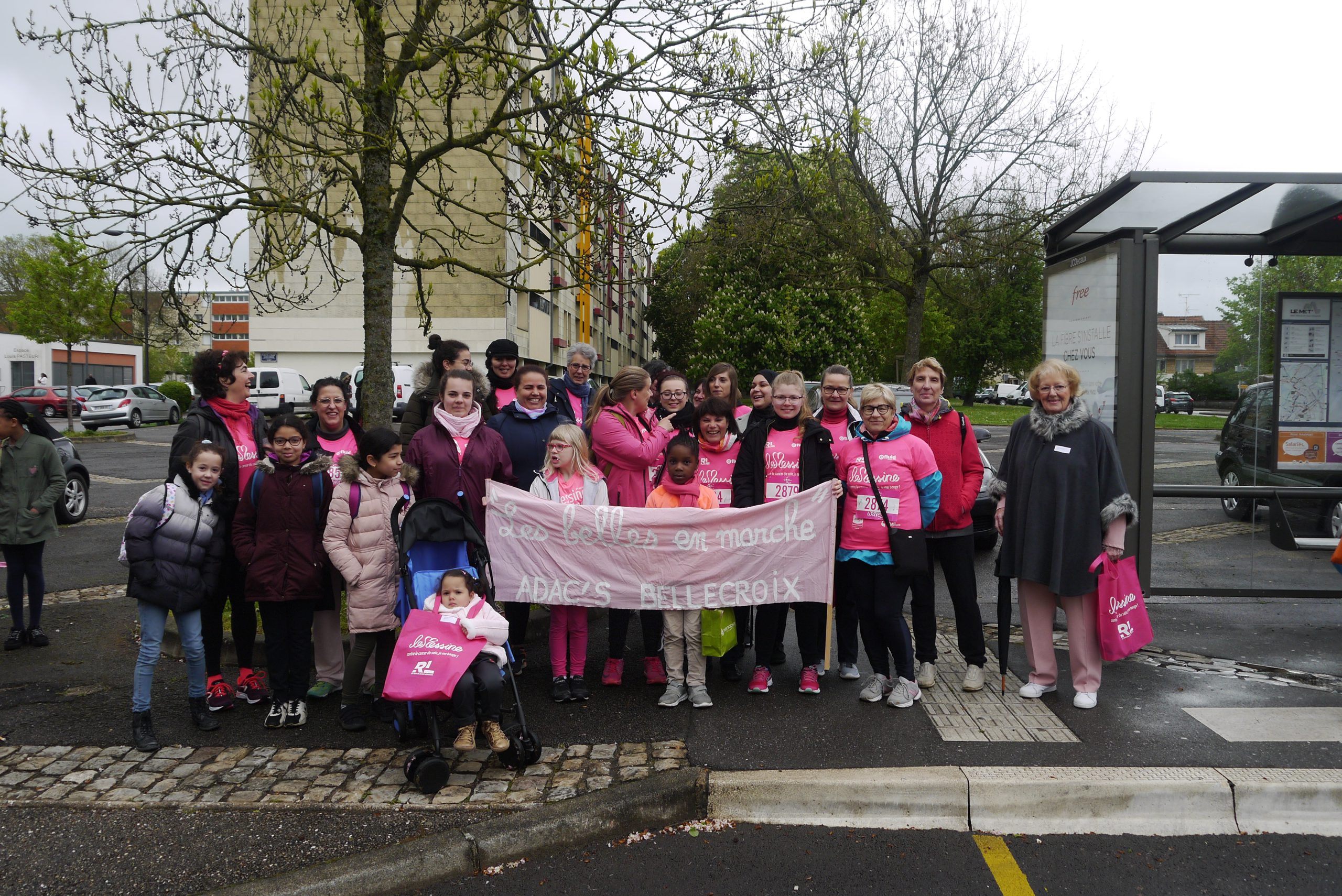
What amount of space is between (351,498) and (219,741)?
1511 millimetres

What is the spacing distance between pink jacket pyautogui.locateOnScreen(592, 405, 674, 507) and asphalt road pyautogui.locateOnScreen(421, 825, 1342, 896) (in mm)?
2481

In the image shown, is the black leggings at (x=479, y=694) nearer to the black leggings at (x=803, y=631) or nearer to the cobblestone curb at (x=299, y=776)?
the cobblestone curb at (x=299, y=776)

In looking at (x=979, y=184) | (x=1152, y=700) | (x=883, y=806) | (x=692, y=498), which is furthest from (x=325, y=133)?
(x=979, y=184)

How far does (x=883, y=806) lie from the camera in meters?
4.14

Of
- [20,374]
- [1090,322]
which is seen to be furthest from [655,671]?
[20,374]

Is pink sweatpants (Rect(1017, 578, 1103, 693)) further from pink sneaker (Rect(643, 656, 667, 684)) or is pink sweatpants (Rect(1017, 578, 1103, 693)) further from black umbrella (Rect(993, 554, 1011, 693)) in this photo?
pink sneaker (Rect(643, 656, 667, 684))

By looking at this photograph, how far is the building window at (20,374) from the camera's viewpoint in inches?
2319

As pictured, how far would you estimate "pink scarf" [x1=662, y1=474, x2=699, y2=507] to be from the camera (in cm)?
566

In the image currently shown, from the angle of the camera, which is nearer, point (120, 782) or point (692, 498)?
point (120, 782)

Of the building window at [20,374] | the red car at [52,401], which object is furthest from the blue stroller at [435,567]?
the building window at [20,374]

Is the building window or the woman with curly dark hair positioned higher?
the building window

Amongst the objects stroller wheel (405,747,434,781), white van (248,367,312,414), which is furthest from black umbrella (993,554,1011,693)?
white van (248,367,312,414)

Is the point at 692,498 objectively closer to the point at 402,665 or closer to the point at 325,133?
the point at 402,665

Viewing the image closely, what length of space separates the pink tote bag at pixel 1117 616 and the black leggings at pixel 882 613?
44.8 inches
